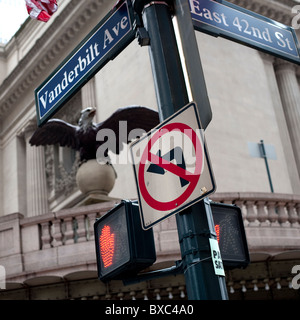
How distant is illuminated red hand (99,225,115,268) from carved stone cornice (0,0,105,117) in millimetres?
20086

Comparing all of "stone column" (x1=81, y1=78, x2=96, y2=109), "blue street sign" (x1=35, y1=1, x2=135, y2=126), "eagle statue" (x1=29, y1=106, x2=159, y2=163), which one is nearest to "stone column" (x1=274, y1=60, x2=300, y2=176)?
"stone column" (x1=81, y1=78, x2=96, y2=109)

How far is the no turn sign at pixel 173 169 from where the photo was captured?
3.83 m

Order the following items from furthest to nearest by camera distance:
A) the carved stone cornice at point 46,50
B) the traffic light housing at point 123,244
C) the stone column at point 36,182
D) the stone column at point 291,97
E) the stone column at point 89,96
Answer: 1. the stone column at point 36,182
2. the carved stone cornice at point 46,50
3. the stone column at point 89,96
4. the stone column at point 291,97
5. the traffic light housing at point 123,244

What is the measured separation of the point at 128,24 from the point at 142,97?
14357 mm

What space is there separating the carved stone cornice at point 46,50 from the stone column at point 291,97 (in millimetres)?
7474

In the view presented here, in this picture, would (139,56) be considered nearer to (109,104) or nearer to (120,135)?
(109,104)

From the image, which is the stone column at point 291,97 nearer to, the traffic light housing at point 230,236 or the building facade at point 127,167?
the building facade at point 127,167

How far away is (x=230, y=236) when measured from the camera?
4387 millimetres

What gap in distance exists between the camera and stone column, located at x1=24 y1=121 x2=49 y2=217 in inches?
1037

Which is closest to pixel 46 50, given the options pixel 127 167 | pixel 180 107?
pixel 127 167

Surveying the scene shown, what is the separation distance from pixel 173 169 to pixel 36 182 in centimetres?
2343

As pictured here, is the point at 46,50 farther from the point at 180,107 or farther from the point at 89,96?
the point at 180,107

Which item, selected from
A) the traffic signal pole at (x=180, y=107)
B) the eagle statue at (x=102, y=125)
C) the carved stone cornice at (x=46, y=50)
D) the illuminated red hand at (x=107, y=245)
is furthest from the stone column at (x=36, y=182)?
the illuminated red hand at (x=107, y=245)

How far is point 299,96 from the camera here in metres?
23.1
